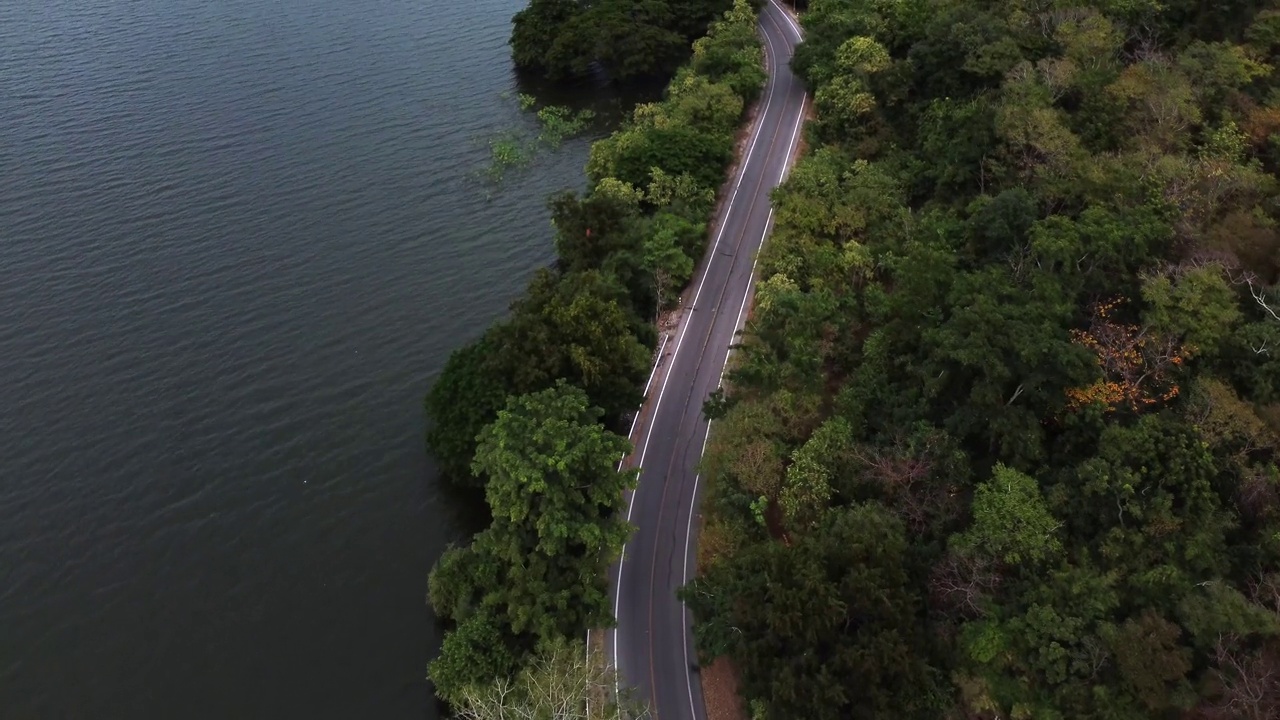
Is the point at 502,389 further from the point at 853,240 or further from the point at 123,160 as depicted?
the point at 123,160

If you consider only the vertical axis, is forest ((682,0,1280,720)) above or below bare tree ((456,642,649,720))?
above

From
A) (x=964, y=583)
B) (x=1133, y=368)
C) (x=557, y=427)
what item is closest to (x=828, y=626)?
(x=964, y=583)

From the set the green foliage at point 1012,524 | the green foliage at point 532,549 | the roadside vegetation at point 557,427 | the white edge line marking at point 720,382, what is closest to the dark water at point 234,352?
the green foliage at point 532,549

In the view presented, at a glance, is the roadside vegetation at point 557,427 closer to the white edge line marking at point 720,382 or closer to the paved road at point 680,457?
the paved road at point 680,457

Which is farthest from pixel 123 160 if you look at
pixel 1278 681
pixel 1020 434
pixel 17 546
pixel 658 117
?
pixel 1278 681

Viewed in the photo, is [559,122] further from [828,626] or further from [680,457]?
[828,626]

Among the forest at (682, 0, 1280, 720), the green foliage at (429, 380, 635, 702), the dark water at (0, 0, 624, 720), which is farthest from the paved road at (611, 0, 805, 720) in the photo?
the dark water at (0, 0, 624, 720)

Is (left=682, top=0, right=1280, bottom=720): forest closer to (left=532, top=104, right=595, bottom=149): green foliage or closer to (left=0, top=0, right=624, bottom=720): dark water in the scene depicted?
(left=0, top=0, right=624, bottom=720): dark water
